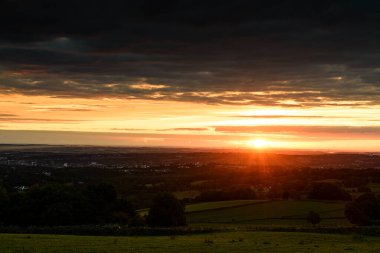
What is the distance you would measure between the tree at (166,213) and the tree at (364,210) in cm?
2321

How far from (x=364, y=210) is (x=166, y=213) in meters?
27.6

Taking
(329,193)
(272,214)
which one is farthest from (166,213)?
(329,193)

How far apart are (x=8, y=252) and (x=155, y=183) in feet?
424

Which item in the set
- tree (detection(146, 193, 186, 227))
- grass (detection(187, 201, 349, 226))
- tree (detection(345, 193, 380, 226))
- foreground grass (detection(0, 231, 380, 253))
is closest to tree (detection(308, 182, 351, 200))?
grass (detection(187, 201, 349, 226))

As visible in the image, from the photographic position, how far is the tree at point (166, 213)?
64.1m

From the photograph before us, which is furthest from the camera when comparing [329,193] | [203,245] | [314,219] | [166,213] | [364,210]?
[329,193]

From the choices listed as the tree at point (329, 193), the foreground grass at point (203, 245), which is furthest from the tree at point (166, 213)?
the tree at point (329, 193)

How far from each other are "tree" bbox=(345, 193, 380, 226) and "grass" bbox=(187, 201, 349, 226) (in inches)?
63.5

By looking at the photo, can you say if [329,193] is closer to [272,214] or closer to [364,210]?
[272,214]

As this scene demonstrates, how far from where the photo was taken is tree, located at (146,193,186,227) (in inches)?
2522

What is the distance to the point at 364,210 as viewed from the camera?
65875mm

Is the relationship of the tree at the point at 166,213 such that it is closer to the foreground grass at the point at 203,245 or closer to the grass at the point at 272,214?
the grass at the point at 272,214

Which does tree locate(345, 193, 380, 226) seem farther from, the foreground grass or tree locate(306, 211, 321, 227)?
the foreground grass

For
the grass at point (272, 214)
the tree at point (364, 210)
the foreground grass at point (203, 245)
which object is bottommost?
the grass at point (272, 214)
